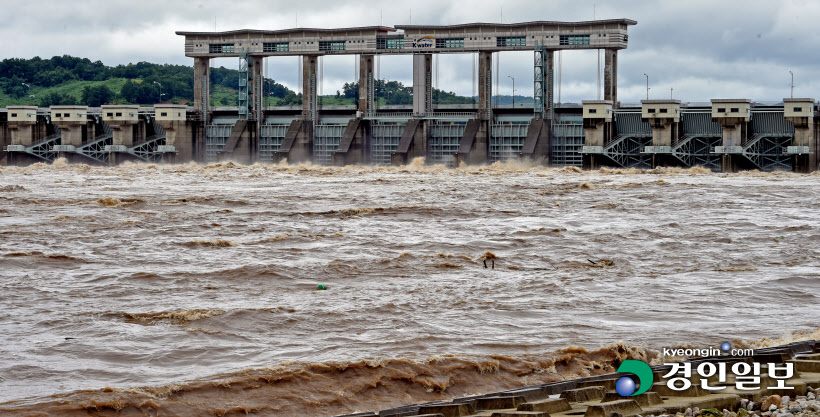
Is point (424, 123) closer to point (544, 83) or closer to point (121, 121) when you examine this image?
point (544, 83)

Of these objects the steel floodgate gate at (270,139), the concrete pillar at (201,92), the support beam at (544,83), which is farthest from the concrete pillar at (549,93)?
the concrete pillar at (201,92)

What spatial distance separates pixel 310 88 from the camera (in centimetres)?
7262

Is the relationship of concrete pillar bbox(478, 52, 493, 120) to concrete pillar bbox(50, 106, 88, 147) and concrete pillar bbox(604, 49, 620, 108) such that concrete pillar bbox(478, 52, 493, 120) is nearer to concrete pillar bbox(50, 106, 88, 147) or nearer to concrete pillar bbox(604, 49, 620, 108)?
concrete pillar bbox(604, 49, 620, 108)

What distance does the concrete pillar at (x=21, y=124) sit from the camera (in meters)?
76.8

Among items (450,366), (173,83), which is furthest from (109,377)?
(173,83)

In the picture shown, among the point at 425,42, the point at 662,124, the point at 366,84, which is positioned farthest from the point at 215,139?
the point at 662,124

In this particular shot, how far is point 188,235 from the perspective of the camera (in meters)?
23.0

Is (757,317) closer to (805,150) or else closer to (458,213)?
(458,213)

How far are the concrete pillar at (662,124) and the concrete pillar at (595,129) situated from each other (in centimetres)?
253

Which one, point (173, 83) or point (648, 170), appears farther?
point (173, 83)

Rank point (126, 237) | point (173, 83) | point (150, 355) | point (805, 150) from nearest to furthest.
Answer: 1. point (150, 355)
2. point (126, 237)
3. point (805, 150)
4. point (173, 83)

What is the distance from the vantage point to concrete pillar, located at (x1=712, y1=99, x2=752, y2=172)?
60.5 metres

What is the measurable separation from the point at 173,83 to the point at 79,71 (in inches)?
1145

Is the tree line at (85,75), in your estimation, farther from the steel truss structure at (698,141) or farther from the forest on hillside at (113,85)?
the steel truss structure at (698,141)
